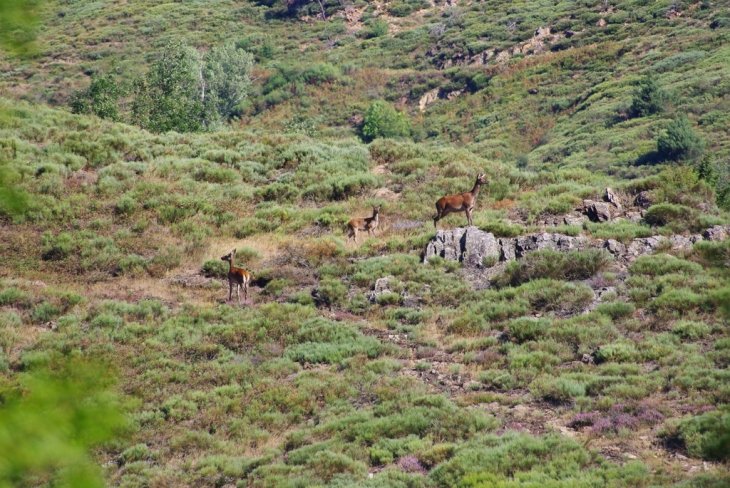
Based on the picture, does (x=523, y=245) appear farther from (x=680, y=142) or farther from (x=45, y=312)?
(x=680, y=142)

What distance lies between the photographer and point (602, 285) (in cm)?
1634

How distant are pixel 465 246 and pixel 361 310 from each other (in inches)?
159

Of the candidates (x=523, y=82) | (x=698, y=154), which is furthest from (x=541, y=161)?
(x=523, y=82)

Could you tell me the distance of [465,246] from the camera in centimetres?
1922

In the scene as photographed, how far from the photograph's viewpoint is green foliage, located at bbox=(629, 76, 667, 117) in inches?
2287

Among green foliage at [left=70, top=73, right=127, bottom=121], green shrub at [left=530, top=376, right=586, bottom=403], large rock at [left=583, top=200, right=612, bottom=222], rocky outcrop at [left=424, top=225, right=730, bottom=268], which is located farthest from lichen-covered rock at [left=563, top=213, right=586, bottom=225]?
green foliage at [left=70, top=73, right=127, bottom=121]

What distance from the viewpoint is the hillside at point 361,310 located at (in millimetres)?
10117

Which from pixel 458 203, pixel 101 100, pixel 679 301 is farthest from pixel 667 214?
pixel 101 100

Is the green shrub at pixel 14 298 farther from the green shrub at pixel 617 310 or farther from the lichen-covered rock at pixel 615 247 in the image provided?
the lichen-covered rock at pixel 615 247

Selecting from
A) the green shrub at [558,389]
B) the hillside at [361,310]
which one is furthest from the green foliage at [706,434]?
the green shrub at [558,389]

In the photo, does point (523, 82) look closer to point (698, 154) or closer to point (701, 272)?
point (698, 154)

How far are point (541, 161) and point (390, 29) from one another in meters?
49.6

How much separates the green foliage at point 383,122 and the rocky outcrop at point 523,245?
161 feet

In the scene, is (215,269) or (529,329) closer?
(529,329)
